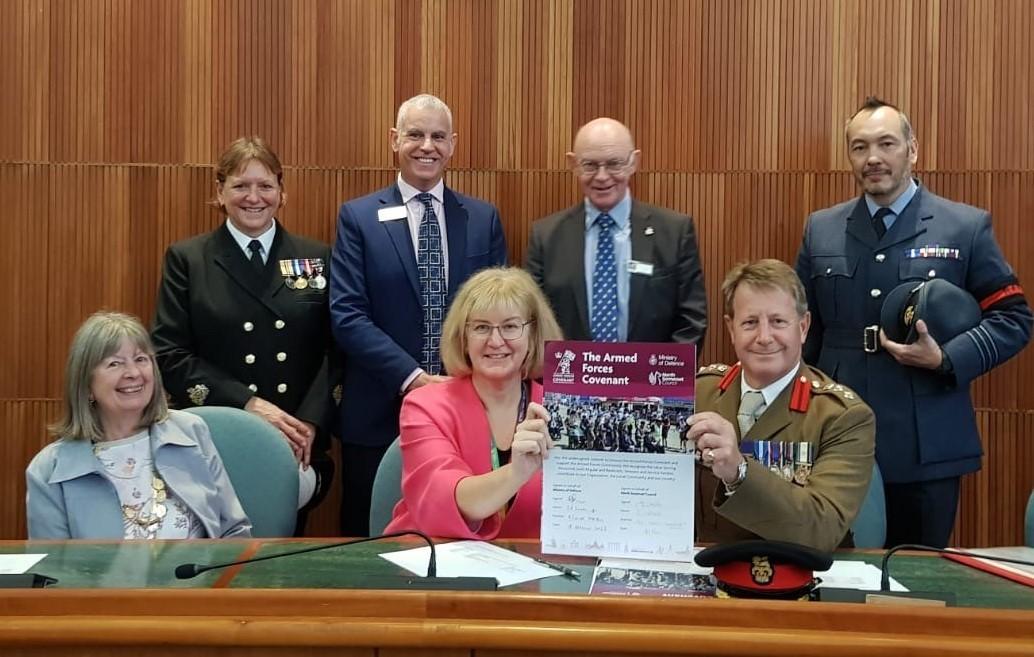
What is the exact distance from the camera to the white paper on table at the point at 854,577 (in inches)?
69.6

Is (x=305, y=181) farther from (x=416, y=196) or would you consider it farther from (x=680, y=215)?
(x=680, y=215)

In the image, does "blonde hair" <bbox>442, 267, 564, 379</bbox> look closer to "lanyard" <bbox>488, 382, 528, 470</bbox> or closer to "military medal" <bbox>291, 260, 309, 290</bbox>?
"lanyard" <bbox>488, 382, 528, 470</bbox>

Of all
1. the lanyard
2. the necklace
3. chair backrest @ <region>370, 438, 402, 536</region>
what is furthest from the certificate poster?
the necklace

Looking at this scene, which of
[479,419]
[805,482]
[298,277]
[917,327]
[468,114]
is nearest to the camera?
[805,482]

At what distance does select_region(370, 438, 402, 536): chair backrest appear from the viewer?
8.39 ft

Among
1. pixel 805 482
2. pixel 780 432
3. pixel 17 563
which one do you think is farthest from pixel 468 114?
pixel 17 563

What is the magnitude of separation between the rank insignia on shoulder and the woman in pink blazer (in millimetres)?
1287

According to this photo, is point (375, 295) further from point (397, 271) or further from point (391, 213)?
point (391, 213)

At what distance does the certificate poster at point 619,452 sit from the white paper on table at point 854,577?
0.25 meters

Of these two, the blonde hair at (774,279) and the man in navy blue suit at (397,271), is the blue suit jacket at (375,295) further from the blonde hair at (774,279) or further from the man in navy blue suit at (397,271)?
the blonde hair at (774,279)

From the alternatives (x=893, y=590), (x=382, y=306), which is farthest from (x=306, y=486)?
(x=893, y=590)

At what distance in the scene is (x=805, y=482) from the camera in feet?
7.09

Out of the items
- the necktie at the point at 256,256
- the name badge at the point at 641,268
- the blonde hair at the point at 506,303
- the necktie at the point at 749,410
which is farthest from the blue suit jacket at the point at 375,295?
the necktie at the point at 749,410

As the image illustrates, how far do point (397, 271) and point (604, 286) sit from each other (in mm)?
725
